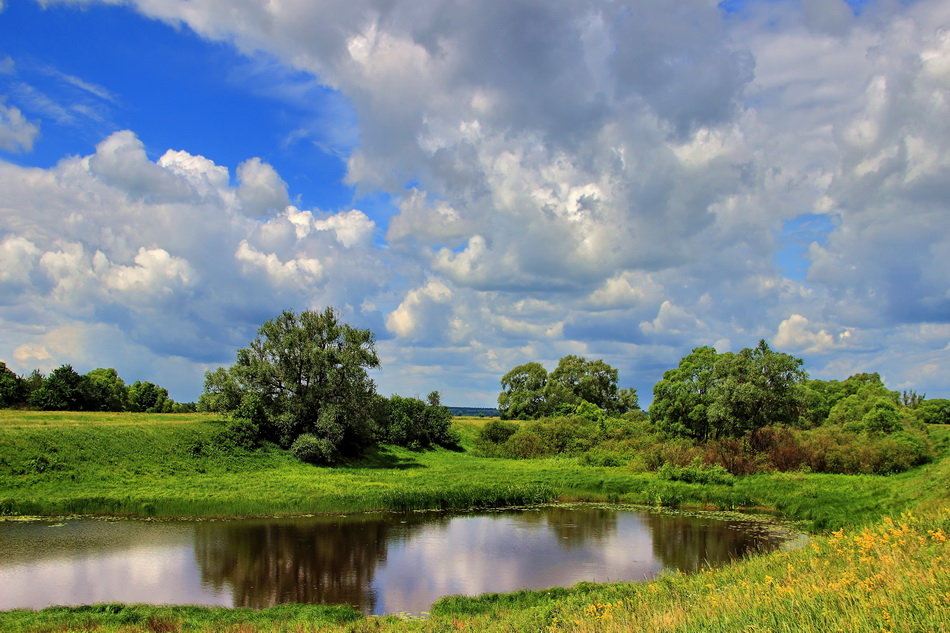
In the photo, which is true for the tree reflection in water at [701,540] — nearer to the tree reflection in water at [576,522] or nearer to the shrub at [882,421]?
the tree reflection in water at [576,522]

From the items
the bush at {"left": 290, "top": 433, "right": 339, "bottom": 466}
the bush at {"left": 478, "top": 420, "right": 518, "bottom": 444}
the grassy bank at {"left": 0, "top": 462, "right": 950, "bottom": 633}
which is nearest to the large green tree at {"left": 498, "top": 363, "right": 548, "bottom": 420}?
the bush at {"left": 478, "top": 420, "right": 518, "bottom": 444}

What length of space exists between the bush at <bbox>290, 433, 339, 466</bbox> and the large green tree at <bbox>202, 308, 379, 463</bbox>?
15 cm

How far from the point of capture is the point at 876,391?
75.0m

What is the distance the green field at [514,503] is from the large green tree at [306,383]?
2.70 m

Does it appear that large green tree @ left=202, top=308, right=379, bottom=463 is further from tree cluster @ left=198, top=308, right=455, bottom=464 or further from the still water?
the still water

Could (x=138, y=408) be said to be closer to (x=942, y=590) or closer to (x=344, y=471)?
(x=344, y=471)

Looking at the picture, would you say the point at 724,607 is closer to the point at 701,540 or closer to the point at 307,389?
the point at 701,540

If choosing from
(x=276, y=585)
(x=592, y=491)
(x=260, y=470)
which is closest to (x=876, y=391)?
(x=592, y=491)

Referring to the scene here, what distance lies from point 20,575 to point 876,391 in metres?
84.8

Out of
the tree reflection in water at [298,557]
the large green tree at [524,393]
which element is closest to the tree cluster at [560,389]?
the large green tree at [524,393]

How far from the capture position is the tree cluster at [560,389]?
346ft

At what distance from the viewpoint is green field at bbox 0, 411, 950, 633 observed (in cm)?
948

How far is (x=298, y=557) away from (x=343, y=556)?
182cm

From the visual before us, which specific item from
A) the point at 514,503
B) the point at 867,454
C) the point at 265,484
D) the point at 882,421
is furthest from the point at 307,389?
the point at 882,421
